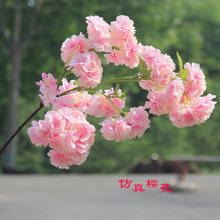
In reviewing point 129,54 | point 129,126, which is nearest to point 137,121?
point 129,126

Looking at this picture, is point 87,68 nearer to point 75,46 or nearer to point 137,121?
point 75,46

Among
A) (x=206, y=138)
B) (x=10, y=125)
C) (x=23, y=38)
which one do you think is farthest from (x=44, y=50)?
(x=206, y=138)

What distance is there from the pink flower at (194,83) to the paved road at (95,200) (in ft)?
28.6

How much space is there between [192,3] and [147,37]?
14089 millimetres

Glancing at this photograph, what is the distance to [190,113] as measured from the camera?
9.19 ft

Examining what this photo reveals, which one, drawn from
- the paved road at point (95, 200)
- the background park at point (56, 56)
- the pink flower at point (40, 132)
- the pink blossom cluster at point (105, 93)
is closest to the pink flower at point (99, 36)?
the pink blossom cluster at point (105, 93)

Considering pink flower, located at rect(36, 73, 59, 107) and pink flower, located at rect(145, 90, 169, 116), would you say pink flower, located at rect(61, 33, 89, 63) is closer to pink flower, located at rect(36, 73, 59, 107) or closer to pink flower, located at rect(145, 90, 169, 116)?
pink flower, located at rect(36, 73, 59, 107)

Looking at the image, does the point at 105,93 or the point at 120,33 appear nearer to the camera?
the point at 120,33

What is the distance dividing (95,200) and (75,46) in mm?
11931

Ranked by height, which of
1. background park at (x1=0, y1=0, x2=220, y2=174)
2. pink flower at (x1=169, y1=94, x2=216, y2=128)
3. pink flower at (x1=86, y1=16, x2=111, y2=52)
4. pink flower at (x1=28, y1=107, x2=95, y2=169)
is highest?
background park at (x1=0, y1=0, x2=220, y2=174)

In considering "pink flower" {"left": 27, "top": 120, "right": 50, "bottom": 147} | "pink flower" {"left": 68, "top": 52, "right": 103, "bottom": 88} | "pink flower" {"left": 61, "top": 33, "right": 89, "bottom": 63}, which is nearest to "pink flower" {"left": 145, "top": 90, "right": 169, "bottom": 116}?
"pink flower" {"left": 68, "top": 52, "right": 103, "bottom": 88}

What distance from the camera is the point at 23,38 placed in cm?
2477

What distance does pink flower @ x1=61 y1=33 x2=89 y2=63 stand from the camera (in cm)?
276

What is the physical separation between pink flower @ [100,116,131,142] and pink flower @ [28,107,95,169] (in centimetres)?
23
